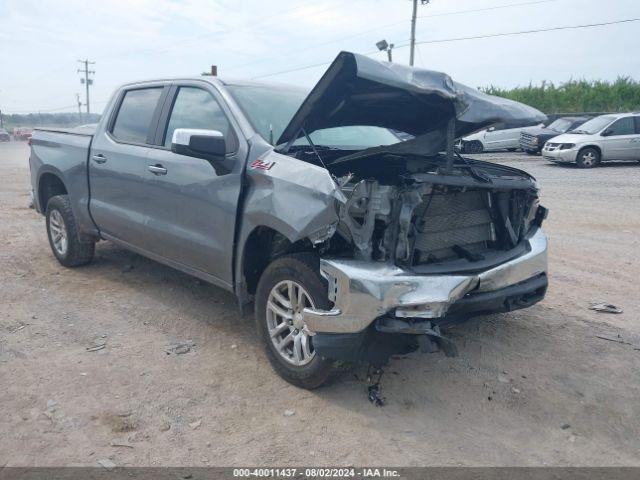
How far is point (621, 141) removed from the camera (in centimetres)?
1708

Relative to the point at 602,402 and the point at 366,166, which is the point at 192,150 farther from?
the point at 602,402

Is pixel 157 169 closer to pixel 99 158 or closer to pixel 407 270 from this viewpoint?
pixel 99 158

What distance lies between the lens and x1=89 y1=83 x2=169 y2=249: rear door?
4.84 metres

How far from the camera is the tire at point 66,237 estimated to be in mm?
5977

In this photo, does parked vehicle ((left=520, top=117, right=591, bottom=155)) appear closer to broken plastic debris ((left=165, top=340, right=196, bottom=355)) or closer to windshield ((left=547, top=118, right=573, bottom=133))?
windshield ((left=547, top=118, right=573, bottom=133))

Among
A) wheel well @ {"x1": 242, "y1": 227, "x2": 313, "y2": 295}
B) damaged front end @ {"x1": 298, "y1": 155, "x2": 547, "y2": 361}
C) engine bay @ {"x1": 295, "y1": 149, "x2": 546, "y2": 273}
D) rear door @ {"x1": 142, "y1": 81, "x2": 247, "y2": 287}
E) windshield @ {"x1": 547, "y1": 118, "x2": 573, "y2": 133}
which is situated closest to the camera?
damaged front end @ {"x1": 298, "y1": 155, "x2": 547, "y2": 361}

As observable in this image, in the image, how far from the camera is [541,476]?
9.14 ft

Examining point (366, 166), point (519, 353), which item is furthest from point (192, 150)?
point (519, 353)

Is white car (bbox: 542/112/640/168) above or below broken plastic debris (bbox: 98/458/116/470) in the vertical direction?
above

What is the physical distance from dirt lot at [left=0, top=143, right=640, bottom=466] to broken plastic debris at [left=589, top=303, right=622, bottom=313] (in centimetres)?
9

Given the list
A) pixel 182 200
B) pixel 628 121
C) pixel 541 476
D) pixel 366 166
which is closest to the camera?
pixel 541 476

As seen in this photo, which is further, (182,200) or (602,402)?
(182,200)

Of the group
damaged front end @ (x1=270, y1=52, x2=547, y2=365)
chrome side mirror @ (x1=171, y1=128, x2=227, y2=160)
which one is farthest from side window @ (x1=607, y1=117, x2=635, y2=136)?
chrome side mirror @ (x1=171, y1=128, x2=227, y2=160)

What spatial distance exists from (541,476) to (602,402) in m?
0.93
